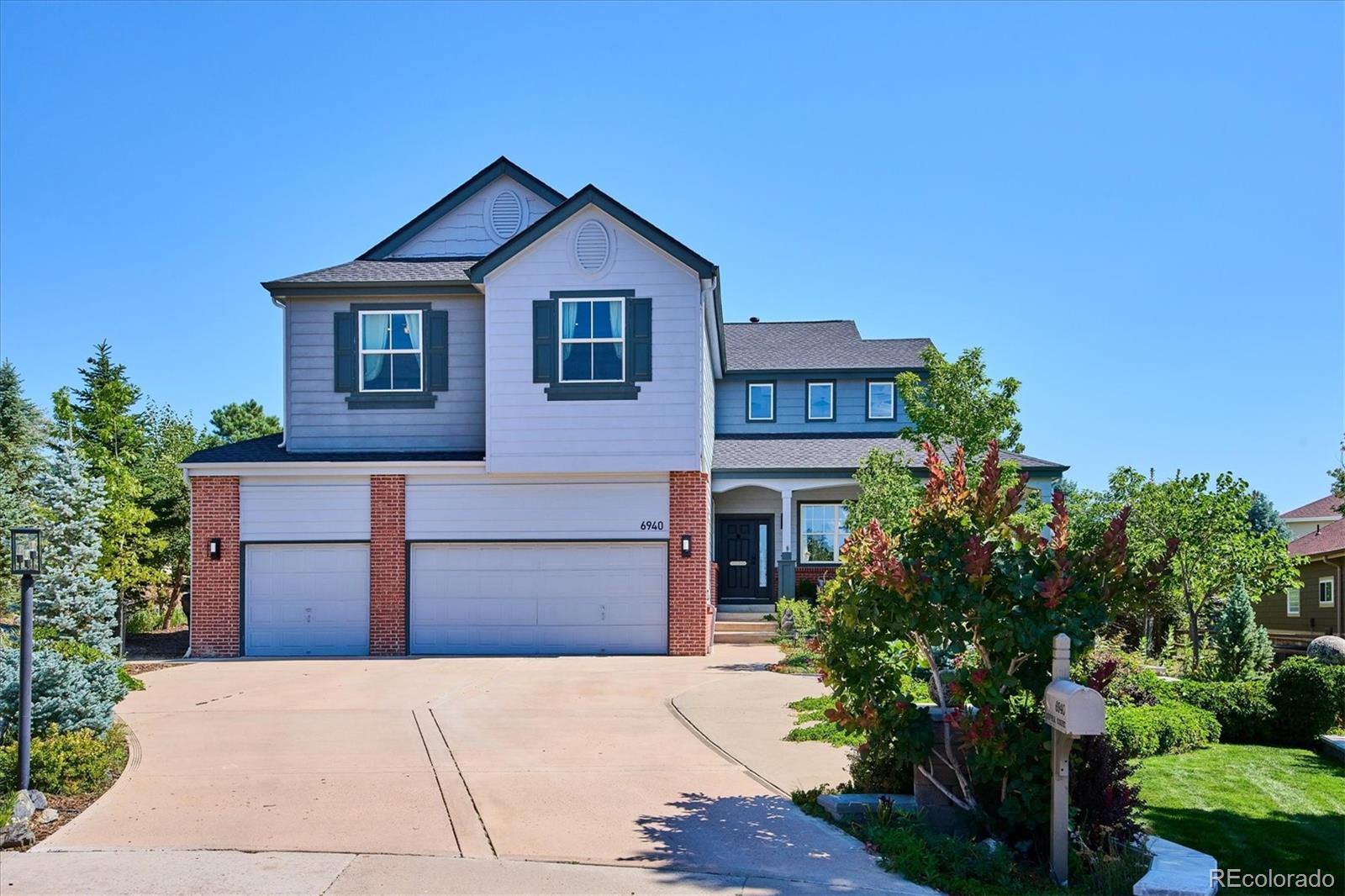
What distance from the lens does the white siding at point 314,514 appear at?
63.5 ft

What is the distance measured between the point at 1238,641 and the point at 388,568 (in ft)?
44.3

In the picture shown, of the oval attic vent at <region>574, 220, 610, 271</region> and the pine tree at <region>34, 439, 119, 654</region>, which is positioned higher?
the oval attic vent at <region>574, 220, 610, 271</region>

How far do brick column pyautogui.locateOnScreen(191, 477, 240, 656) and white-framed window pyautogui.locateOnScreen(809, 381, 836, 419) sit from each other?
1390cm

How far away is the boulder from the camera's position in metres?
16.1

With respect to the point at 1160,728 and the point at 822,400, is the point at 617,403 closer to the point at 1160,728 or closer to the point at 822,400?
the point at 822,400

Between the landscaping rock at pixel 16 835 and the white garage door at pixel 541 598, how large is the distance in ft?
39.3

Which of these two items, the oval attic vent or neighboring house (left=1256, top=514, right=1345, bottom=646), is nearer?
the oval attic vent

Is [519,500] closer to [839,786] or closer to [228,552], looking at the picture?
[228,552]

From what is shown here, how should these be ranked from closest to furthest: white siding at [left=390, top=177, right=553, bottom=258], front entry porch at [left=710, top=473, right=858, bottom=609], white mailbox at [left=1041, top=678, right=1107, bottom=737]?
white mailbox at [left=1041, top=678, right=1107, bottom=737], white siding at [left=390, top=177, right=553, bottom=258], front entry porch at [left=710, top=473, right=858, bottom=609]

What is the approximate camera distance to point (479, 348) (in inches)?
787

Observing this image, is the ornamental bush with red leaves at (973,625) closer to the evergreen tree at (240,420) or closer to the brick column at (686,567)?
the brick column at (686,567)

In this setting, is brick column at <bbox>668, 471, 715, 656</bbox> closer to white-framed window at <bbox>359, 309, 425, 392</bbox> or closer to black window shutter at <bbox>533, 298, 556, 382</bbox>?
black window shutter at <bbox>533, 298, 556, 382</bbox>

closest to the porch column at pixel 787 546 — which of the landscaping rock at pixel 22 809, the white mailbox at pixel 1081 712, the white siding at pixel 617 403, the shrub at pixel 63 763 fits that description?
the white siding at pixel 617 403

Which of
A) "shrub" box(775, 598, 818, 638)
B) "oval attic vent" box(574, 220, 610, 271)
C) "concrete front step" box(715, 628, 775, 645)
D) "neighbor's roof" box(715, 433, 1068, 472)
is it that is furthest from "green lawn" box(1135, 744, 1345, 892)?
"oval attic vent" box(574, 220, 610, 271)
